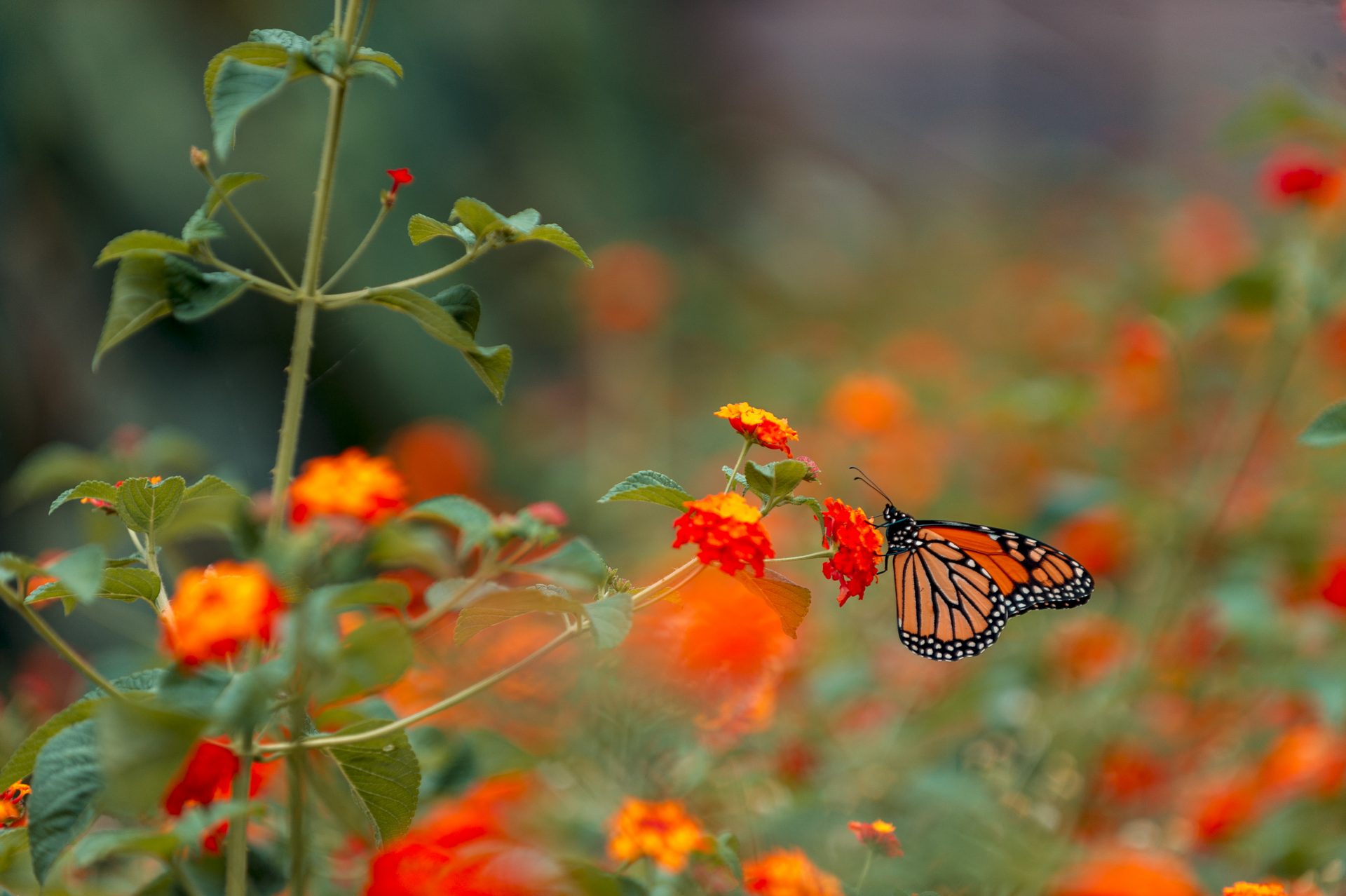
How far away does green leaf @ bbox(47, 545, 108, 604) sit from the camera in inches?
17.0

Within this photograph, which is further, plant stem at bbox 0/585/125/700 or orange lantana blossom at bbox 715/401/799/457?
orange lantana blossom at bbox 715/401/799/457

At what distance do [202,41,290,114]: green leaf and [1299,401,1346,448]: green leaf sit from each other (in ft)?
2.14

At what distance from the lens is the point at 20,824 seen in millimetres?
588

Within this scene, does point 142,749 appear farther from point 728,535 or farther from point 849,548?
point 849,548

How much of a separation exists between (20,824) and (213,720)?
0.94 ft

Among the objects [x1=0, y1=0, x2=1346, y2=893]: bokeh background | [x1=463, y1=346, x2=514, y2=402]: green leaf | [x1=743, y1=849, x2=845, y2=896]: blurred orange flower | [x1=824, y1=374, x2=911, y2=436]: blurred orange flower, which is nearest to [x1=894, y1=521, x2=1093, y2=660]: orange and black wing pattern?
[x1=0, y1=0, x2=1346, y2=893]: bokeh background

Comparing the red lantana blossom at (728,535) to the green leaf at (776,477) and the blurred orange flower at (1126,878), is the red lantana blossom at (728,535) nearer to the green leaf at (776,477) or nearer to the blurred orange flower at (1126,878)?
the green leaf at (776,477)

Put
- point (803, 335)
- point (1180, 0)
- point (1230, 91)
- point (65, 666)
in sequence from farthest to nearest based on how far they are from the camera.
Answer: point (1180, 0) < point (1230, 91) < point (803, 335) < point (65, 666)

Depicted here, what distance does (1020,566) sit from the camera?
1.15 m

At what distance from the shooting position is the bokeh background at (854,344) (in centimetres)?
111

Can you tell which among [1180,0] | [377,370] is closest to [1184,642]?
[377,370]

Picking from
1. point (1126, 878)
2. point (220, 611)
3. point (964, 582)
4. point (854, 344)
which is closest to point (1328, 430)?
point (1126, 878)

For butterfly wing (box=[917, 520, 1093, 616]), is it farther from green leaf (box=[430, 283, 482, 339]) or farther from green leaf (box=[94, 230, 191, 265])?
green leaf (box=[94, 230, 191, 265])

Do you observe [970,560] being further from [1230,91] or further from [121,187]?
[1230,91]
